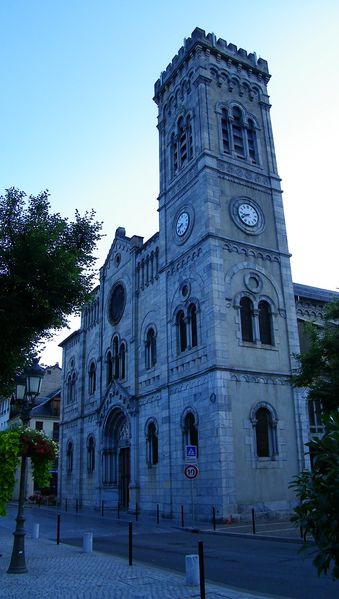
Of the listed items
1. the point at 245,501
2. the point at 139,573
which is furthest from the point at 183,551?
the point at 245,501

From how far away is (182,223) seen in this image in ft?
93.9

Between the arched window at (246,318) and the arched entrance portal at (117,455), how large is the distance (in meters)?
11.0

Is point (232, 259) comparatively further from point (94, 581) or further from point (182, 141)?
point (94, 581)

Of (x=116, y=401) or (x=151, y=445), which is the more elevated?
(x=116, y=401)

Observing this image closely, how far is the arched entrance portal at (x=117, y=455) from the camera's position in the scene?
31.9 metres

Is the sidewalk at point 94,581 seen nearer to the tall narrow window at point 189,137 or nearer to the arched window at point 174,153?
the tall narrow window at point 189,137

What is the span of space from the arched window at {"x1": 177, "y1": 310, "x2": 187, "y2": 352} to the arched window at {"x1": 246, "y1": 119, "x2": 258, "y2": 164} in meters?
10.3

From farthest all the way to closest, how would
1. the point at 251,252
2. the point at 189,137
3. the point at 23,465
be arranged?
the point at 189,137 → the point at 251,252 → the point at 23,465

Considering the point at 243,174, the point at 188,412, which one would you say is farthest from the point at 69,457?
the point at 243,174

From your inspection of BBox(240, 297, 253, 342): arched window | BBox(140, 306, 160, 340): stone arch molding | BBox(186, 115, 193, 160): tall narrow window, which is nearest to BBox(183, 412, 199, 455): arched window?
BBox(240, 297, 253, 342): arched window

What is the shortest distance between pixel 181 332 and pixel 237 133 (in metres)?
12.6

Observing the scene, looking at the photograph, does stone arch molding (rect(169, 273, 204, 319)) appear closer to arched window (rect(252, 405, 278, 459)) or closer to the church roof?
arched window (rect(252, 405, 278, 459))

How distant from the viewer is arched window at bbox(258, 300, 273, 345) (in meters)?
25.6

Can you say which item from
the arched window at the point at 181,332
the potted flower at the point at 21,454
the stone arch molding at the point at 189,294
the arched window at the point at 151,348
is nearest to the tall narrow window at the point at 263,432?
the arched window at the point at 181,332
